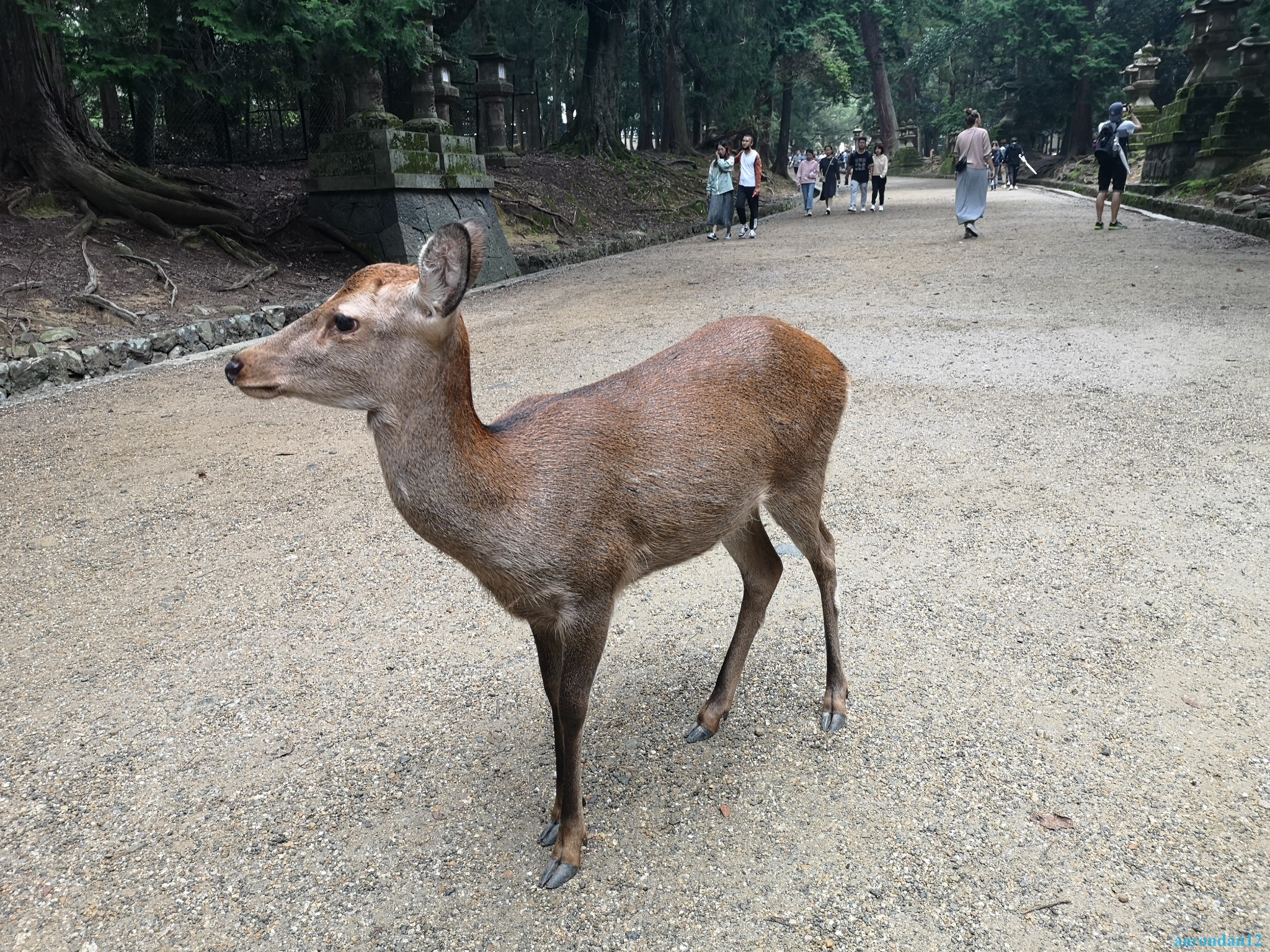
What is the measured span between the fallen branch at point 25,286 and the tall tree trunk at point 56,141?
2315 mm

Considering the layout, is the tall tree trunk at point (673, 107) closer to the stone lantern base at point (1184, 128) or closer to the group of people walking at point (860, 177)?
the group of people walking at point (860, 177)

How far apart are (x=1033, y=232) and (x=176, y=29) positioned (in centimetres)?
1267

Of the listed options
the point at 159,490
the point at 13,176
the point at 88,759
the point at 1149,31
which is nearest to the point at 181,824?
the point at 88,759

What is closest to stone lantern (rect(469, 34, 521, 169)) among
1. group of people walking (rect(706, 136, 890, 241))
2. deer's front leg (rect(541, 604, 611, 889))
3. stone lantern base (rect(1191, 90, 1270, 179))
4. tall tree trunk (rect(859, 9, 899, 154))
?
group of people walking (rect(706, 136, 890, 241))

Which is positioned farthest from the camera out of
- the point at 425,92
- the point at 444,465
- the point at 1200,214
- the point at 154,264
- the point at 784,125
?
the point at 784,125

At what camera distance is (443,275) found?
2018 mm

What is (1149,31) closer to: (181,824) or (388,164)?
(388,164)

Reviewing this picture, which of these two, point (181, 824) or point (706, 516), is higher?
point (706, 516)

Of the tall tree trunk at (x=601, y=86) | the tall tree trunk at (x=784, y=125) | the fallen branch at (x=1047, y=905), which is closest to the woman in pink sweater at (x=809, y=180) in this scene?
the tall tree trunk at (x=601, y=86)

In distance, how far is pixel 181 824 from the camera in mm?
2590

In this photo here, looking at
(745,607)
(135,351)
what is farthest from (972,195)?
(745,607)

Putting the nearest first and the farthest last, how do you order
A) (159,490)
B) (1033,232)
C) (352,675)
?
(352,675), (159,490), (1033,232)

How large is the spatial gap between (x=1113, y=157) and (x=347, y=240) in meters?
11.2

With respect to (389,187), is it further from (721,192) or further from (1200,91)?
(1200,91)
